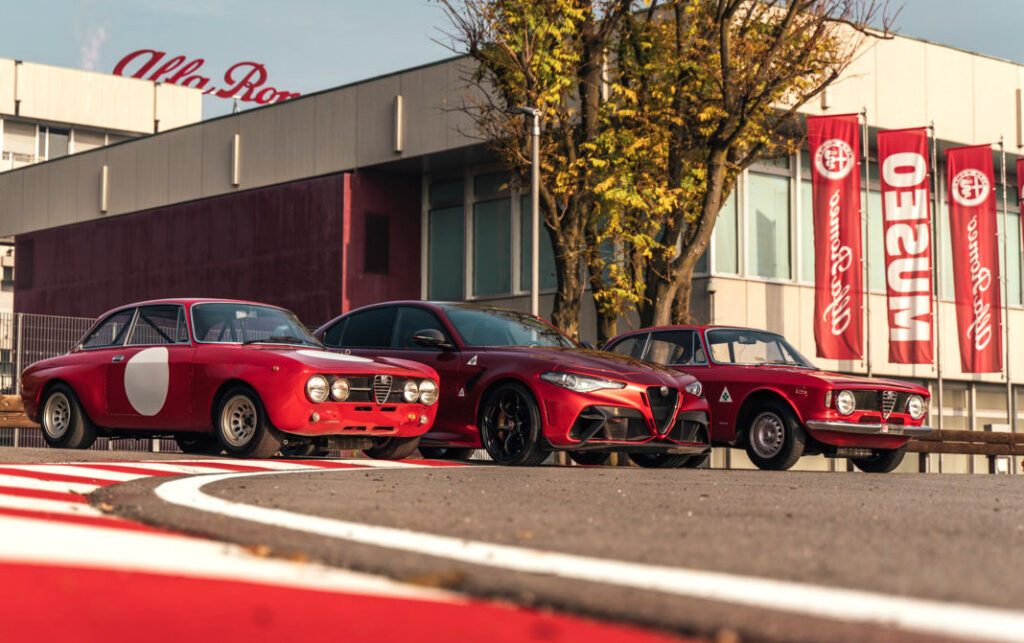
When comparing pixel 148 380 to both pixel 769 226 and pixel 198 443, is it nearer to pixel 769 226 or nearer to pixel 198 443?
pixel 198 443

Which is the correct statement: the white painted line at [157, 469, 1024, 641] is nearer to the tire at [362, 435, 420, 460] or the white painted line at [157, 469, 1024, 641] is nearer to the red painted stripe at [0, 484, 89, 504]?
the red painted stripe at [0, 484, 89, 504]

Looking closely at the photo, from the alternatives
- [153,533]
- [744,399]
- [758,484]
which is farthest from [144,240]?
[153,533]

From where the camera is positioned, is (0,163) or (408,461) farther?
(0,163)

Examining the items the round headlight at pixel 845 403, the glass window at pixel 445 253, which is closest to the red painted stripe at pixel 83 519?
the round headlight at pixel 845 403

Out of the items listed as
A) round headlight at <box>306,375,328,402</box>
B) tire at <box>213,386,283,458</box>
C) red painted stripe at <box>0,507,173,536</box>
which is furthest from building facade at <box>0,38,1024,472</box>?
red painted stripe at <box>0,507,173,536</box>

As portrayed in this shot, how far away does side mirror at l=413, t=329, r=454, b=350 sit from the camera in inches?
539

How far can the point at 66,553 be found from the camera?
5402 millimetres

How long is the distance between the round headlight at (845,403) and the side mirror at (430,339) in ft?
13.7

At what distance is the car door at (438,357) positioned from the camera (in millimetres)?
13672

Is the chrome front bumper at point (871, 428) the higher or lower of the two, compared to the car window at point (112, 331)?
lower

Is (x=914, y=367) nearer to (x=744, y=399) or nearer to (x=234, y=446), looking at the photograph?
(x=744, y=399)

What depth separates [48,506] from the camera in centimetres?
740

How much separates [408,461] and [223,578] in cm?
878

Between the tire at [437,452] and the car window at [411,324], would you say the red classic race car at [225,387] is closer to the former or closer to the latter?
the car window at [411,324]
